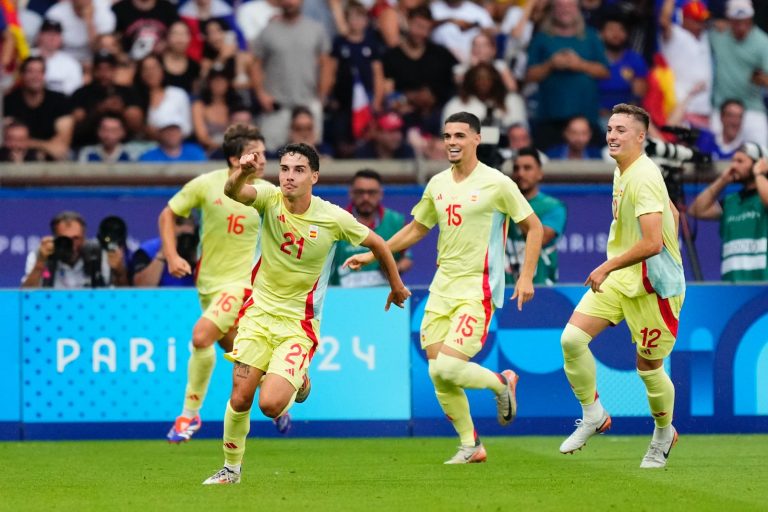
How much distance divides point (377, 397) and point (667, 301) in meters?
3.65

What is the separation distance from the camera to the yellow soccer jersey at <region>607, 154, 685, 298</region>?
997 cm

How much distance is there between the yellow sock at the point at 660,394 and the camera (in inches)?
406

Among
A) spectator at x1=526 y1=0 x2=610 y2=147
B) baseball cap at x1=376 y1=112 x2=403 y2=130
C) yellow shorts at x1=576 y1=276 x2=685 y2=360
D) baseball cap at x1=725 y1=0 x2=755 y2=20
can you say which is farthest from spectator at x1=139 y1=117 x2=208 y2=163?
yellow shorts at x1=576 y1=276 x2=685 y2=360

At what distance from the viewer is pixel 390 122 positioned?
16.9m

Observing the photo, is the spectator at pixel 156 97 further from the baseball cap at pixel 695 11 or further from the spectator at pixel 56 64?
the baseball cap at pixel 695 11

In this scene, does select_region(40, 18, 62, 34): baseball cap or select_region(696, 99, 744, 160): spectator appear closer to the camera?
select_region(696, 99, 744, 160): spectator

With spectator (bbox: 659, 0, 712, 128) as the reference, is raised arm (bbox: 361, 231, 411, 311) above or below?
below

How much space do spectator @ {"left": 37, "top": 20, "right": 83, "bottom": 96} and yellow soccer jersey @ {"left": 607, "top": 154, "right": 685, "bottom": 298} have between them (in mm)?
8624

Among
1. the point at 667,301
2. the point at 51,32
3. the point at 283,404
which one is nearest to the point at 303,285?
the point at 283,404

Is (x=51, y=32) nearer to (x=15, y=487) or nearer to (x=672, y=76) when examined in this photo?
(x=672, y=76)

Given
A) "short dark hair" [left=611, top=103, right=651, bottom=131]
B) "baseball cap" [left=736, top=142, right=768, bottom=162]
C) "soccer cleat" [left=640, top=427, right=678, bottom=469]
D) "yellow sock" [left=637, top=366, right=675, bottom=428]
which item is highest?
"short dark hair" [left=611, top=103, right=651, bottom=131]

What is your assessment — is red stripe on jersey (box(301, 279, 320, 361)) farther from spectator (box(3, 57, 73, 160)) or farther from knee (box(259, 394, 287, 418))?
spectator (box(3, 57, 73, 160))

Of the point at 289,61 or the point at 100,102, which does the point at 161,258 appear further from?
the point at 289,61

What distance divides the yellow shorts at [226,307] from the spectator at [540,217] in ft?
8.55
